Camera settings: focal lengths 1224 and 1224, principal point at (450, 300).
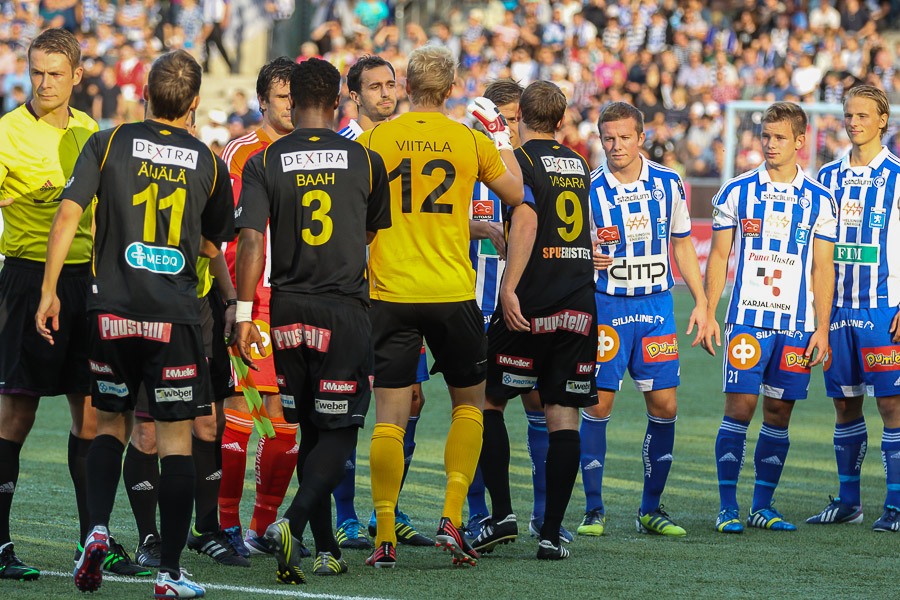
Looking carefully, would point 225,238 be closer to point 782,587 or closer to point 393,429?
point 393,429

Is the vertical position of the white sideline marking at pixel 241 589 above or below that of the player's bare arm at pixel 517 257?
below

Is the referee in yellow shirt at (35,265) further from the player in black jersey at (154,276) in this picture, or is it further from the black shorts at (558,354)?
the black shorts at (558,354)

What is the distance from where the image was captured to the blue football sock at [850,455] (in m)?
7.00

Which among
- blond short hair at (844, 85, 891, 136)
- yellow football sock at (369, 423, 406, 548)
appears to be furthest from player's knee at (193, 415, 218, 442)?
blond short hair at (844, 85, 891, 136)

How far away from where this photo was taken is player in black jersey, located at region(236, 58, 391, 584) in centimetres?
521

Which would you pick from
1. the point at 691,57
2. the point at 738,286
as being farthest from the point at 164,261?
the point at 691,57

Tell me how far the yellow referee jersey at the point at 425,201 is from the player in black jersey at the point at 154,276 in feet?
2.98

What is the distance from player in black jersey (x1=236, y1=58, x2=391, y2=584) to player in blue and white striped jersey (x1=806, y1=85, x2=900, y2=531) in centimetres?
316

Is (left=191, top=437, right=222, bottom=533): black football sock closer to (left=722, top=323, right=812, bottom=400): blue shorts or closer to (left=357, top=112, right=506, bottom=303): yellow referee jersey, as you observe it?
(left=357, top=112, right=506, bottom=303): yellow referee jersey

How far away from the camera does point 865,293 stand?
7.07m

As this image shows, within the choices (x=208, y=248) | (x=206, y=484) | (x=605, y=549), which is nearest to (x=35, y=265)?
(x=208, y=248)

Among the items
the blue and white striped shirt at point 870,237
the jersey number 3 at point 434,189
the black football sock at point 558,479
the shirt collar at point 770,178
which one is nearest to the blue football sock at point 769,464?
the blue and white striped shirt at point 870,237

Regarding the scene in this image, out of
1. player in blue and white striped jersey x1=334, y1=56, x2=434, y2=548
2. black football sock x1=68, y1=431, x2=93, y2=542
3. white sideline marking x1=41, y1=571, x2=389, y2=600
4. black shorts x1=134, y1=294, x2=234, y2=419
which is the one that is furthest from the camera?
player in blue and white striped jersey x1=334, y1=56, x2=434, y2=548

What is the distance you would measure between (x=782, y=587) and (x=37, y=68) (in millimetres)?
4019
